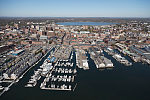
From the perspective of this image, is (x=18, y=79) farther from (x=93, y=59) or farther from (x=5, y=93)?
(x=93, y=59)

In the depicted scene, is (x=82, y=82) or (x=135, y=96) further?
(x=82, y=82)

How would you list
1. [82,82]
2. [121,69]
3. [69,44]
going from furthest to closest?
[69,44], [121,69], [82,82]

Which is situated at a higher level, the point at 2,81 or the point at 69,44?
the point at 69,44

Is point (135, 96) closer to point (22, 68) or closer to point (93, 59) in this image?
point (93, 59)

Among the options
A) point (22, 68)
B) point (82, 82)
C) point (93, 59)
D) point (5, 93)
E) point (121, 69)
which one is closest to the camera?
point (5, 93)

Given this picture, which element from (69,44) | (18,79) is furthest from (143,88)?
(69,44)

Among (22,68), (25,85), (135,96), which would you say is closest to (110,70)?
(135,96)
